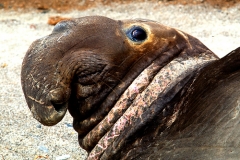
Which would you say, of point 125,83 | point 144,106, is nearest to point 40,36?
point 125,83

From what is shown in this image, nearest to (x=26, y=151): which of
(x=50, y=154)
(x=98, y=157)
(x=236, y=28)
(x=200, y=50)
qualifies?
(x=50, y=154)

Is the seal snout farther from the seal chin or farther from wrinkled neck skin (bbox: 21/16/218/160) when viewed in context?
the seal chin

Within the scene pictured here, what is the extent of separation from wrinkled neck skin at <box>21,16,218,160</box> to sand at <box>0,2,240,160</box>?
49.3 inches

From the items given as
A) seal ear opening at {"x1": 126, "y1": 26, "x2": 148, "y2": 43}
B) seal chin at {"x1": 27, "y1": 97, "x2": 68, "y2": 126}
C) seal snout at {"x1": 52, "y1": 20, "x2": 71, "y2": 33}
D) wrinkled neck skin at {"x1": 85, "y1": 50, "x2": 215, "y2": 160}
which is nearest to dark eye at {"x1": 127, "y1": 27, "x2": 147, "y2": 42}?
seal ear opening at {"x1": 126, "y1": 26, "x2": 148, "y2": 43}

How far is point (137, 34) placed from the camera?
1.89 m

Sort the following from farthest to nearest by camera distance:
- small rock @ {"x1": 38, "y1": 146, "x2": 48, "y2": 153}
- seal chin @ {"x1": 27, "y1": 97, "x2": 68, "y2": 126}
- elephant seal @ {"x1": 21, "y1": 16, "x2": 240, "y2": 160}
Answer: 1. small rock @ {"x1": 38, "y1": 146, "x2": 48, "y2": 153}
2. seal chin @ {"x1": 27, "y1": 97, "x2": 68, "y2": 126}
3. elephant seal @ {"x1": 21, "y1": 16, "x2": 240, "y2": 160}

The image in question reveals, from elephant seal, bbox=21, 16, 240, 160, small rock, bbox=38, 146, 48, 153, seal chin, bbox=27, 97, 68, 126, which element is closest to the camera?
elephant seal, bbox=21, 16, 240, 160

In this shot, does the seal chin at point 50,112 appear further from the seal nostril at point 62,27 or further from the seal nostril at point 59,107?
the seal nostril at point 62,27

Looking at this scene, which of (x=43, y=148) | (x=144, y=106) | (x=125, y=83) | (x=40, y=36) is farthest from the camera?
(x=40, y=36)

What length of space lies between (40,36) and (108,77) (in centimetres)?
357

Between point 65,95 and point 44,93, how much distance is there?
8cm

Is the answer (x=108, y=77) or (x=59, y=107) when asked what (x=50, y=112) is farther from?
(x=108, y=77)

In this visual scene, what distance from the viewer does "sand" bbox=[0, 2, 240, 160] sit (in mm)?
3156

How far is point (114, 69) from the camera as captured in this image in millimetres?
1859
